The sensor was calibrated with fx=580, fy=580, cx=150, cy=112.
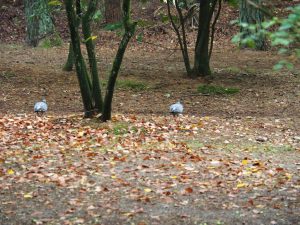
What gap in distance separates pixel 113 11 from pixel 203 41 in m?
8.82

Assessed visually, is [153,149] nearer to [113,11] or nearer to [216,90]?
[216,90]

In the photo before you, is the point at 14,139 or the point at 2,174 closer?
the point at 2,174

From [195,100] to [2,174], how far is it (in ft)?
22.5

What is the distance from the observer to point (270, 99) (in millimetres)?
13586

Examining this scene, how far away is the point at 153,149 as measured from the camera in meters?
9.06

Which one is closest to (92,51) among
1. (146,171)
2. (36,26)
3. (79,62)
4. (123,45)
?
(79,62)

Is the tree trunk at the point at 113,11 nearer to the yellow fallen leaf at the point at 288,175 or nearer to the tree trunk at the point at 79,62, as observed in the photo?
the tree trunk at the point at 79,62

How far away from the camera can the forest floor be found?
629 cm

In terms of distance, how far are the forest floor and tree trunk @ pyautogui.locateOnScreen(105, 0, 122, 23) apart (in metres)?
6.30

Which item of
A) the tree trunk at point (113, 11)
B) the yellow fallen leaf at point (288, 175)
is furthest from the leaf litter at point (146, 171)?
the tree trunk at point (113, 11)

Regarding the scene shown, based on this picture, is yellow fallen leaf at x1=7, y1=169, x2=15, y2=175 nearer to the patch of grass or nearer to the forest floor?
the forest floor

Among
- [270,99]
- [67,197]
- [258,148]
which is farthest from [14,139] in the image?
[270,99]

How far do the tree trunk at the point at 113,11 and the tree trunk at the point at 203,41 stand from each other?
8495 millimetres

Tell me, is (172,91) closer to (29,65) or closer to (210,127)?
(210,127)
